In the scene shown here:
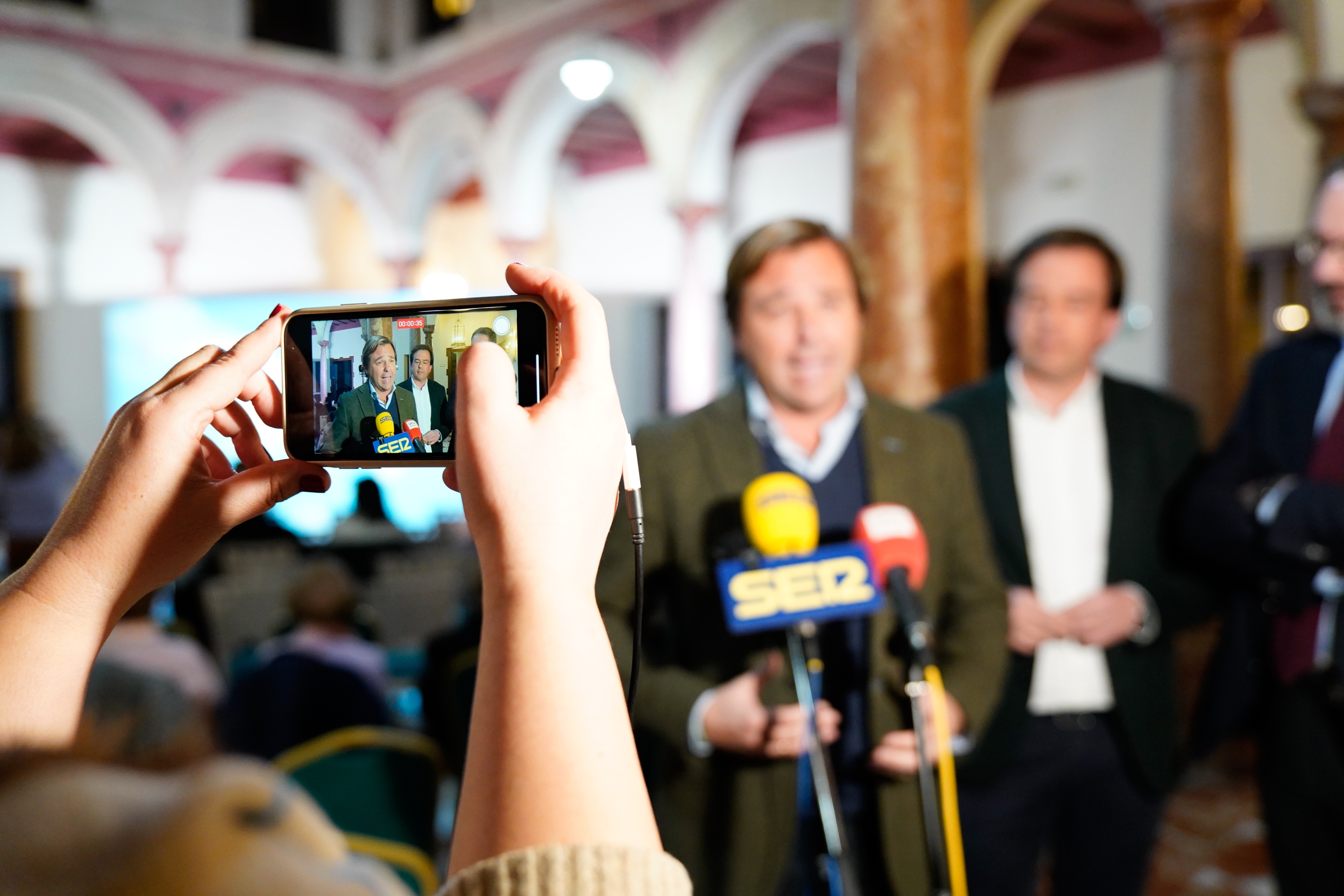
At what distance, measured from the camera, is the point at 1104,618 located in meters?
1.74

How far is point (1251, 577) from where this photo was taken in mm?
1749

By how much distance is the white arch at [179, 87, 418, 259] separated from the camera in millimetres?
10258

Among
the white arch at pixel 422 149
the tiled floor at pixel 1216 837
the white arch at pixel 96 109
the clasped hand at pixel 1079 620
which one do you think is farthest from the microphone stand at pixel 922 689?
the white arch at pixel 96 109

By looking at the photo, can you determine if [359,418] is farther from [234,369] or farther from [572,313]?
[572,313]

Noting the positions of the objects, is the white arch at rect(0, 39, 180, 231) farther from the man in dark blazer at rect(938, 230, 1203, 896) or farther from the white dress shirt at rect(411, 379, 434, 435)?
the white dress shirt at rect(411, 379, 434, 435)

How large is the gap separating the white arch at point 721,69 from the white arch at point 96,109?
579cm

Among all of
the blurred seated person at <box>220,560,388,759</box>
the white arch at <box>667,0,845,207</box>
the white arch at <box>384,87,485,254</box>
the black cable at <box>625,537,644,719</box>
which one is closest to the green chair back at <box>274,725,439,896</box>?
the blurred seated person at <box>220,560,388,759</box>

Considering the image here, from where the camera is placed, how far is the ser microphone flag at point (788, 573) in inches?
42.7

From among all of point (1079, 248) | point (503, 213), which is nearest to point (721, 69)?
point (503, 213)

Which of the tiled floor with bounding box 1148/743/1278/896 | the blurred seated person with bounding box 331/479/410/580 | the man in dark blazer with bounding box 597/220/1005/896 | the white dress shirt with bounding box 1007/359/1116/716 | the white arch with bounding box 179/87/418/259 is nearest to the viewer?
the man in dark blazer with bounding box 597/220/1005/896

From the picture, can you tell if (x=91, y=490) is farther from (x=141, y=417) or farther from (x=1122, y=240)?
(x=1122, y=240)

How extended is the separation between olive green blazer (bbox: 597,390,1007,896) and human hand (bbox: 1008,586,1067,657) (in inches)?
7.9

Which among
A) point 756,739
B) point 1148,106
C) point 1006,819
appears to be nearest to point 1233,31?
point 1148,106

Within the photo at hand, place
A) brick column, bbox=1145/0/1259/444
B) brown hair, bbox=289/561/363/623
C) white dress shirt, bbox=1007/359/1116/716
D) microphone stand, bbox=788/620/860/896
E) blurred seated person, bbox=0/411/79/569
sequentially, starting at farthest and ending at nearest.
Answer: blurred seated person, bbox=0/411/79/569 → brick column, bbox=1145/0/1259/444 → brown hair, bbox=289/561/363/623 → white dress shirt, bbox=1007/359/1116/716 → microphone stand, bbox=788/620/860/896
